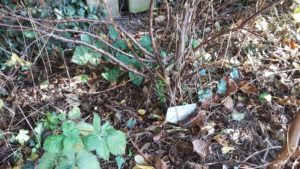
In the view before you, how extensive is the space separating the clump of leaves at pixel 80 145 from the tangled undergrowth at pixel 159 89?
0.11m

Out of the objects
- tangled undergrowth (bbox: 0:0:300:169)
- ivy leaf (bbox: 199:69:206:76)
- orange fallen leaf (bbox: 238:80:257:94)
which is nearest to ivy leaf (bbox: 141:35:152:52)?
tangled undergrowth (bbox: 0:0:300:169)

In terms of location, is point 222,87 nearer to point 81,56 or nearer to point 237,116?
point 237,116

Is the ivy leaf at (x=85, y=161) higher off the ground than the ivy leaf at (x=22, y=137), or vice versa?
the ivy leaf at (x=85, y=161)

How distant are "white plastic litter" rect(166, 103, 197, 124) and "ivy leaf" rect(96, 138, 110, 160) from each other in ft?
1.80

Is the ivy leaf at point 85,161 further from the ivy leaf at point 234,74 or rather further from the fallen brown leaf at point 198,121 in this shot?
the ivy leaf at point 234,74

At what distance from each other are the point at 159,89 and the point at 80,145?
26.4 inches

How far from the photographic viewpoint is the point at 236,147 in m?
1.78

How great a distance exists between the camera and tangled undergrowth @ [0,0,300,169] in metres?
1.75

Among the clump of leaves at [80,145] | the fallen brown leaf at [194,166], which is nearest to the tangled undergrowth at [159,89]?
the fallen brown leaf at [194,166]

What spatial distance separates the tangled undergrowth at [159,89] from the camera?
5.73 ft

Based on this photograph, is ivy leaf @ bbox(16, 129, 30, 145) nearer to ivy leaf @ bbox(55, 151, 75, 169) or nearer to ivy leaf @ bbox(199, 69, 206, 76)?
ivy leaf @ bbox(55, 151, 75, 169)

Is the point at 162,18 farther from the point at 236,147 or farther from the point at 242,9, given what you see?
the point at 236,147

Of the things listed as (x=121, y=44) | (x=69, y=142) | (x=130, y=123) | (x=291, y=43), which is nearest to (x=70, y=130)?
(x=69, y=142)

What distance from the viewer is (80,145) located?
1320 millimetres
